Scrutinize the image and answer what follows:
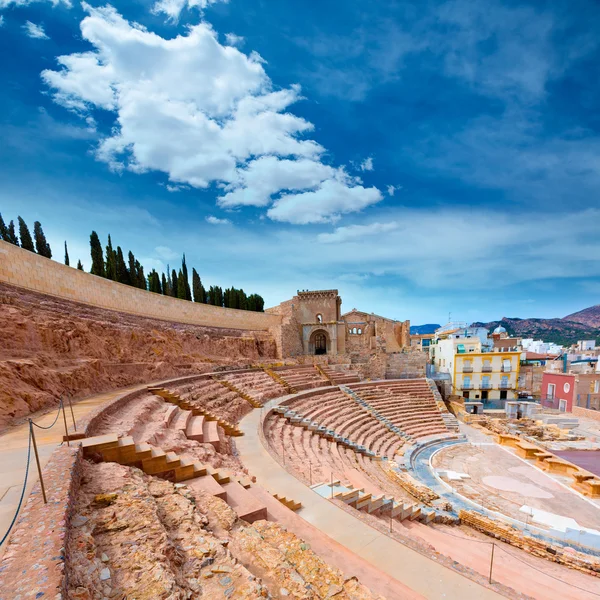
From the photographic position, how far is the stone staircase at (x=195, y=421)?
27.9 feet

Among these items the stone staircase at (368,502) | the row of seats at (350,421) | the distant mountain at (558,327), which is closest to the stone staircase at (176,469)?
the stone staircase at (368,502)

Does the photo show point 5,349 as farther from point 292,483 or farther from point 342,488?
point 342,488

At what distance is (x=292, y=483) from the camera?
269 inches

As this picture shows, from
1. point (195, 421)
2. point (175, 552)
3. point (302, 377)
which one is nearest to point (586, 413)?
point (302, 377)

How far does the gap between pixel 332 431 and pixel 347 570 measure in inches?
403

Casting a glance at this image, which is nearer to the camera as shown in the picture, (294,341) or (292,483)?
(292,483)

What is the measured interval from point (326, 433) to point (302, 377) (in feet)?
24.5

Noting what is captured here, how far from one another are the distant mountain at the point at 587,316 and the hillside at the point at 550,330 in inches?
1161

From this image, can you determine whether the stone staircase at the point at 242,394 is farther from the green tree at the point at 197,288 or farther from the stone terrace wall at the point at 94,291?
the green tree at the point at 197,288

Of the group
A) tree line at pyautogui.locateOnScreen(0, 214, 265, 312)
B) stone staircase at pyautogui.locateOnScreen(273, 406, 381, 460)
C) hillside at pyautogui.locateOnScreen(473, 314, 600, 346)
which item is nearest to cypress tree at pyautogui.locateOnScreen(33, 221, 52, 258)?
tree line at pyautogui.locateOnScreen(0, 214, 265, 312)

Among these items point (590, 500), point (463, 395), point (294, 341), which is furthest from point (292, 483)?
point (463, 395)

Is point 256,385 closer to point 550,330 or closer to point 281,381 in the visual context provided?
point 281,381

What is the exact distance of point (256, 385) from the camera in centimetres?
1686

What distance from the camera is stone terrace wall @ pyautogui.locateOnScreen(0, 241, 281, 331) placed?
11266 mm
